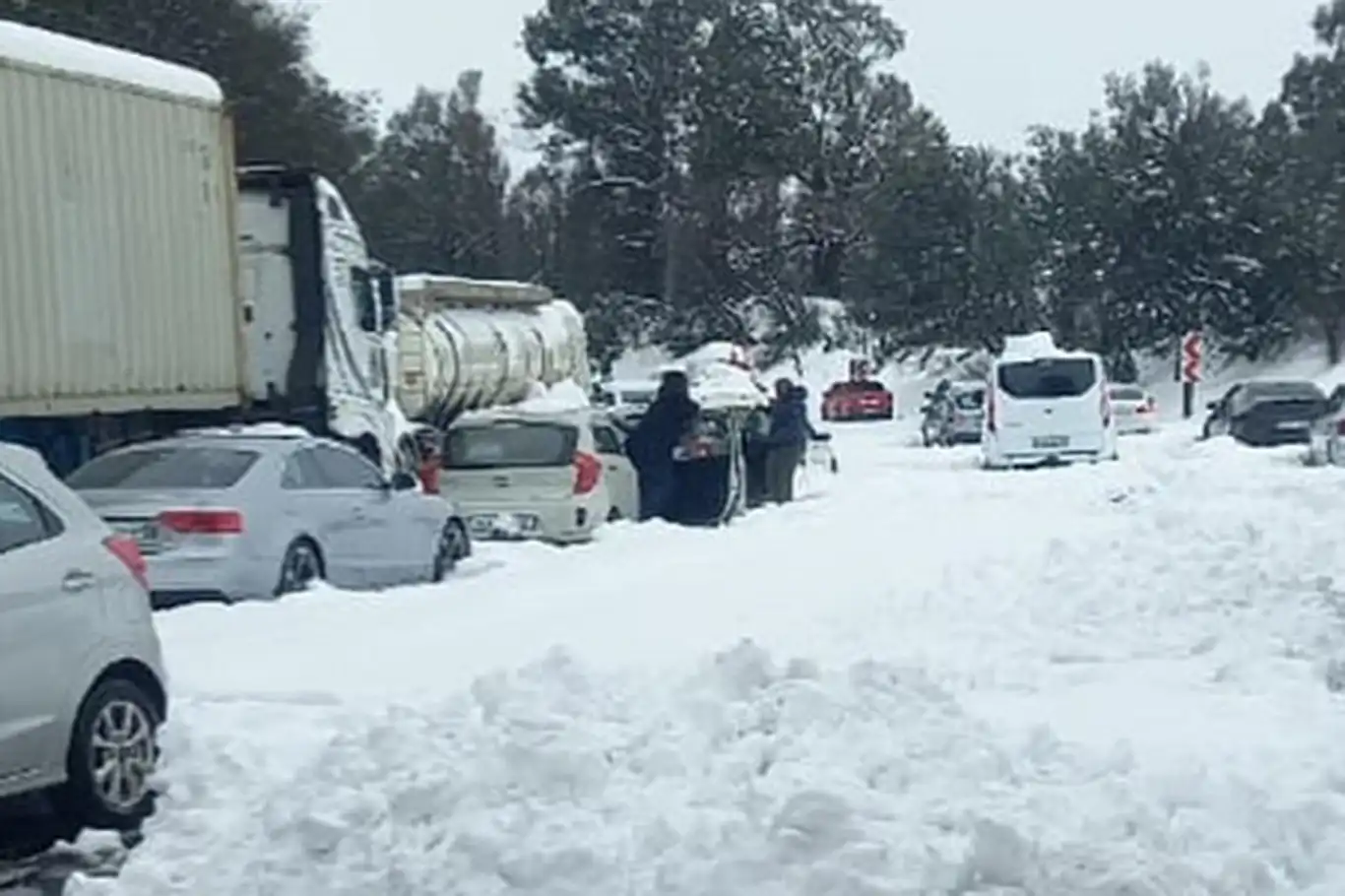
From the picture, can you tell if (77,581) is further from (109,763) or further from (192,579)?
(192,579)

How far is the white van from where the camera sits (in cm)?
3572

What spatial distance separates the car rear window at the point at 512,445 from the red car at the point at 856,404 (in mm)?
49194

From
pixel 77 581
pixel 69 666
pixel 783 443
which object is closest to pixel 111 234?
pixel 77 581

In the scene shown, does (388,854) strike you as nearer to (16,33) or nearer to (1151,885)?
(1151,885)

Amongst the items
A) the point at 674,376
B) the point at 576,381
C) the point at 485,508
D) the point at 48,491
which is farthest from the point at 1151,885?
the point at 576,381

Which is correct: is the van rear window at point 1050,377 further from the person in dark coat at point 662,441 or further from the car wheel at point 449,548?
the car wheel at point 449,548

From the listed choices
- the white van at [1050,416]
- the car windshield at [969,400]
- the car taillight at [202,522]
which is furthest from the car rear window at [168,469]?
the car windshield at [969,400]

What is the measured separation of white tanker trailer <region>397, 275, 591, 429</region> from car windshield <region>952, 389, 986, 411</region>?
16.1 metres

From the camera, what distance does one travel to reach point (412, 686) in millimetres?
12273

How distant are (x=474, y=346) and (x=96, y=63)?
13.7 meters

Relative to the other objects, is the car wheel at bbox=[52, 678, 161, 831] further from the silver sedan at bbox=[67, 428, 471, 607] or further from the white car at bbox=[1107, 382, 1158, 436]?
the white car at bbox=[1107, 382, 1158, 436]

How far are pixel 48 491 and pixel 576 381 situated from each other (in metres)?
28.5

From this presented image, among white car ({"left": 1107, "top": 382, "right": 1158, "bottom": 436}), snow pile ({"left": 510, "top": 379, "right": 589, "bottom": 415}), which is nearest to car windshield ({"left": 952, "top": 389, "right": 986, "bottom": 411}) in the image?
white car ({"left": 1107, "top": 382, "right": 1158, "bottom": 436})

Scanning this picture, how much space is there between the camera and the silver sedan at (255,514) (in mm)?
15828
